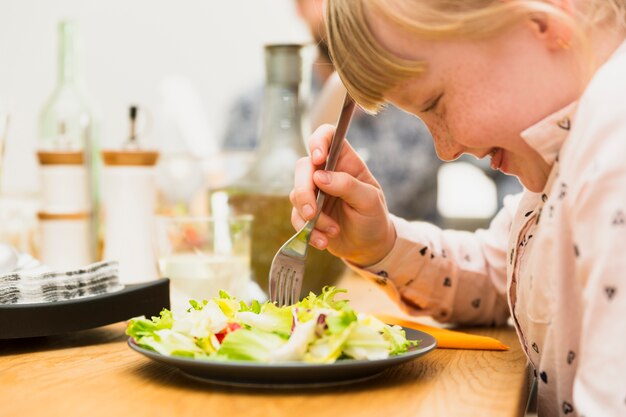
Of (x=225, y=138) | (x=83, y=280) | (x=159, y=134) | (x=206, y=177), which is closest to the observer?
(x=83, y=280)

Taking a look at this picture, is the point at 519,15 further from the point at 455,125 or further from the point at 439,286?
the point at 439,286

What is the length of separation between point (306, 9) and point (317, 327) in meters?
2.71

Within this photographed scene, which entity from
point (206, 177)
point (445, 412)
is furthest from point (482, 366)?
point (206, 177)

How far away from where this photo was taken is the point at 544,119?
2.67 feet

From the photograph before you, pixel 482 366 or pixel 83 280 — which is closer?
pixel 482 366

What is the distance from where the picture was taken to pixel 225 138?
3953 mm

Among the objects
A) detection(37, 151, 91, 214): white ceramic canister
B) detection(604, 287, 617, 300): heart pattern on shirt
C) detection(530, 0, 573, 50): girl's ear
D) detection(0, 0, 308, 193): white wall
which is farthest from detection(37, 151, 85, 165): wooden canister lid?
detection(0, 0, 308, 193): white wall

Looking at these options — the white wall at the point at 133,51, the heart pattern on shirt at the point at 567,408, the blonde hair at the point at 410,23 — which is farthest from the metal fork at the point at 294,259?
the white wall at the point at 133,51

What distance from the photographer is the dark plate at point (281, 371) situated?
0.70 meters

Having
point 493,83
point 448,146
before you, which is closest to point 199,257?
point 448,146

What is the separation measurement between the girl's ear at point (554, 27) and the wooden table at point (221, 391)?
33 centimetres

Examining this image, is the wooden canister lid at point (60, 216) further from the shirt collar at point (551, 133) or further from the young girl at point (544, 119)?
the shirt collar at point (551, 133)

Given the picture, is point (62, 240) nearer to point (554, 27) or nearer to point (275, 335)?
point (275, 335)

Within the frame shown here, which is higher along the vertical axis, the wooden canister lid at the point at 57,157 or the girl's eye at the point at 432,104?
the girl's eye at the point at 432,104
